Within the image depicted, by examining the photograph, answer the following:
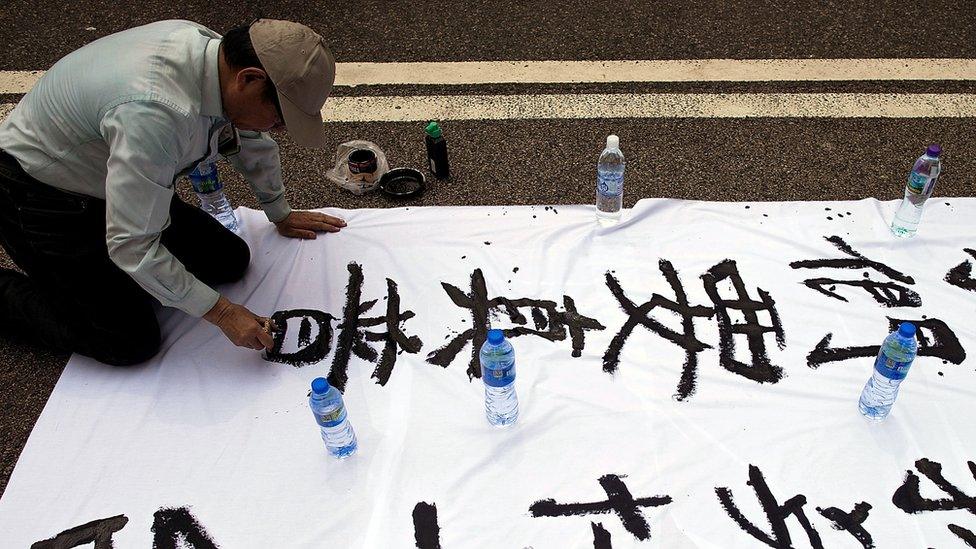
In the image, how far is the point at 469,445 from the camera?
210 cm

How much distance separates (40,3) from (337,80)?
6.59ft

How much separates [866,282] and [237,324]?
1977 mm

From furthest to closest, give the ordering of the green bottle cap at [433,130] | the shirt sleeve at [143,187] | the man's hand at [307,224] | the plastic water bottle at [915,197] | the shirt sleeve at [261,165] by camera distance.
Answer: the green bottle cap at [433,130] → the man's hand at [307,224] → the plastic water bottle at [915,197] → the shirt sleeve at [261,165] → the shirt sleeve at [143,187]

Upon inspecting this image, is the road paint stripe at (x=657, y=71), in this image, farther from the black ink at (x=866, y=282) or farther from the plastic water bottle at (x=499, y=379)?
the plastic water bottle at (x=499, y=379)

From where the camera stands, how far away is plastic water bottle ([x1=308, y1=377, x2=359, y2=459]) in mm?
1927

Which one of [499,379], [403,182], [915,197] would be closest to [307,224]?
[403,182]

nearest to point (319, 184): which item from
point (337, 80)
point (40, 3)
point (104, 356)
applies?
point (337, 80)

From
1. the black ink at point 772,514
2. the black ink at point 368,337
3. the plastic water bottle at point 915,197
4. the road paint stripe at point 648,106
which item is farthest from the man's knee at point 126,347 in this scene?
the plastic water bottle at point 915,197

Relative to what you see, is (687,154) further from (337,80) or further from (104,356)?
(104,356)

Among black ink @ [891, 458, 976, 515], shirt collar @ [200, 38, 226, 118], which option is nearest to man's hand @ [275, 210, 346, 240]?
shirt collar @ [200, 38, 226, 118]

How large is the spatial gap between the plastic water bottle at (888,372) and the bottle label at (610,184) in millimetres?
1024

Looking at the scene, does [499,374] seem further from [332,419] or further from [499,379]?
[332,419]

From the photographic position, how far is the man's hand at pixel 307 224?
275 centimetres

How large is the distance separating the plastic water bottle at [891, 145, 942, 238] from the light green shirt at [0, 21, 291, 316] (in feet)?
7.36
